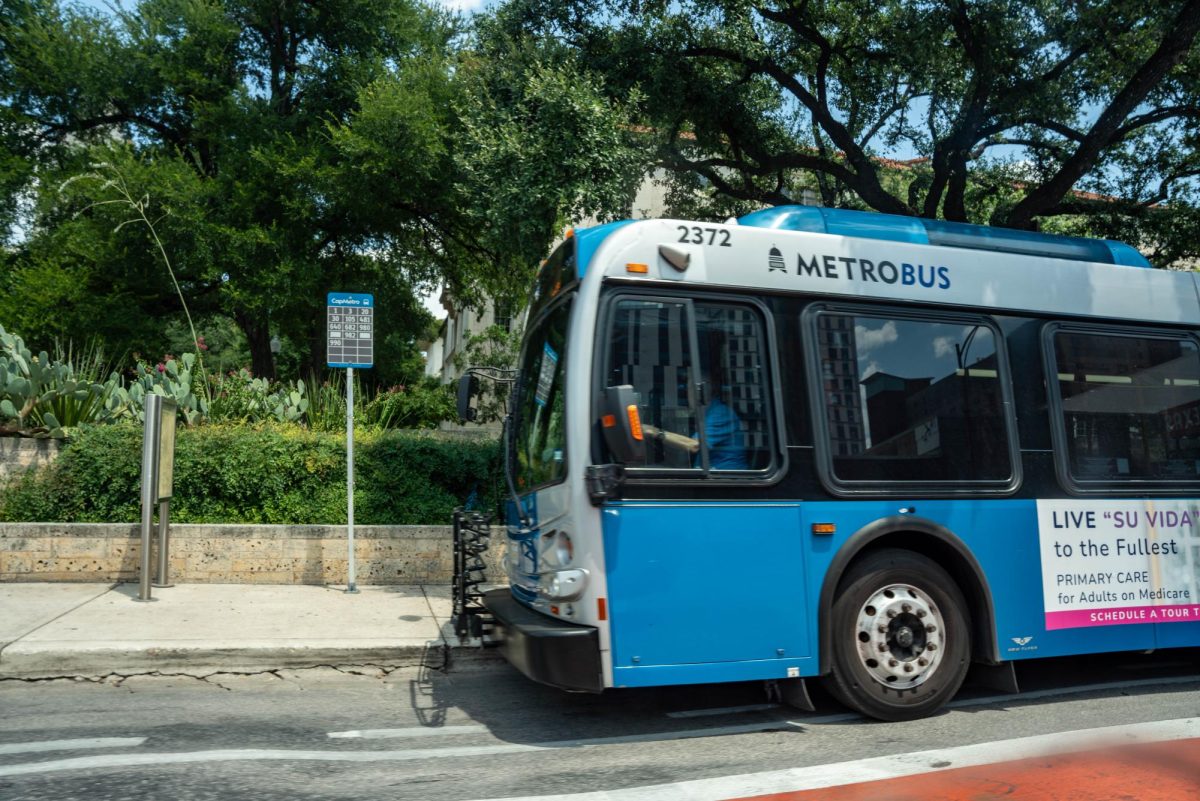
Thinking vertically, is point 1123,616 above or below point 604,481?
below

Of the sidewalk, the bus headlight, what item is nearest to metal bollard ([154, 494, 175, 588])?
the sidewalk

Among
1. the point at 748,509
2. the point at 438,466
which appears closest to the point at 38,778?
the point at 748,509

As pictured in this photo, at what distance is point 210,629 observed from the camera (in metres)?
7.46

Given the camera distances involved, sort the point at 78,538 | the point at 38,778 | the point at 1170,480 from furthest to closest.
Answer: the point at 78,538 → the point at 1170,480 → the point at 38,778

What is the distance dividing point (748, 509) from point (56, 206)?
18178mm

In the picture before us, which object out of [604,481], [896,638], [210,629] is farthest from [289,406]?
[896,638]

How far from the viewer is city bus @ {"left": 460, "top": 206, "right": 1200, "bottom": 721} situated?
17.3 ft

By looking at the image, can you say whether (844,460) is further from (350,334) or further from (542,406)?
(350,334)

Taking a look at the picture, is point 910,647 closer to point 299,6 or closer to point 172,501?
point 172,501

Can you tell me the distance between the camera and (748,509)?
542cm

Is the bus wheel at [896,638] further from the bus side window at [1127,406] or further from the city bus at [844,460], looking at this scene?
the bus side window at [1127,406]

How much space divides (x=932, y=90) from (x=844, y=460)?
1092cm

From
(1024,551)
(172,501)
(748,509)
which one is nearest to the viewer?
(748,509)

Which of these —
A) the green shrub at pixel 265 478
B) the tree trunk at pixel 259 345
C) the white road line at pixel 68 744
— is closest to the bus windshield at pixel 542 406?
the white road line at pixel 68 744
